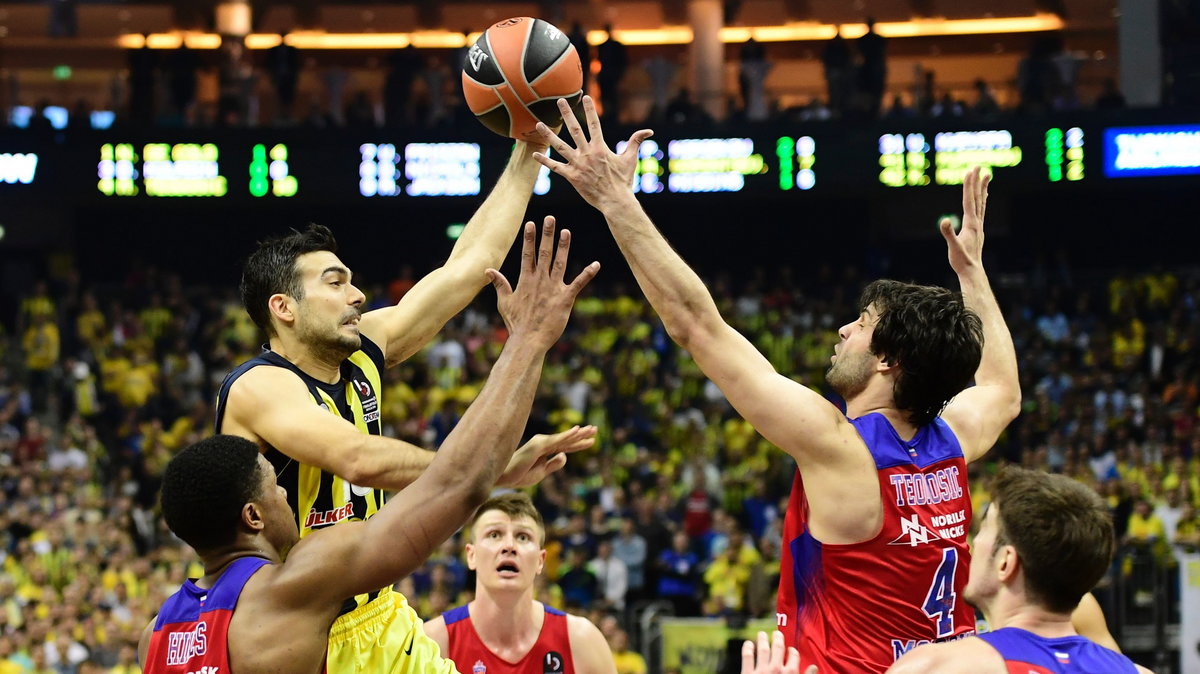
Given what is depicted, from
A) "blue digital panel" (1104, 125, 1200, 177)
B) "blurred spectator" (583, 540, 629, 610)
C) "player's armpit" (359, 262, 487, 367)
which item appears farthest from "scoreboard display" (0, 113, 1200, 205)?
"player's armpit" (359, 262, 487, 367)

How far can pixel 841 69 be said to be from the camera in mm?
20344

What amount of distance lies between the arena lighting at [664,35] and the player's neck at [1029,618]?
815 inches

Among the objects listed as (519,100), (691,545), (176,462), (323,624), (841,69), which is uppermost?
(841,69)

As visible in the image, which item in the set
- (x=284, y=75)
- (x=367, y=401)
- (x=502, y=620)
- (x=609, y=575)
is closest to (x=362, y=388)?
(x=367, y=401)

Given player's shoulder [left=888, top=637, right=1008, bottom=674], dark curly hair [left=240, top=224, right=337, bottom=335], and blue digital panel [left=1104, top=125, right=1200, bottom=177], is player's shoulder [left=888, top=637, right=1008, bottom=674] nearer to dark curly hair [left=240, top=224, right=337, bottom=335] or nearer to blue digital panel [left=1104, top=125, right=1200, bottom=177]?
dark curly hair [left=240, top=224, right=337, bottom=335]

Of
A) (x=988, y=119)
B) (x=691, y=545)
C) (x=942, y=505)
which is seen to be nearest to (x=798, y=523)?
(x=942, y=505)

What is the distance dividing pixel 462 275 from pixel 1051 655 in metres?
2.83

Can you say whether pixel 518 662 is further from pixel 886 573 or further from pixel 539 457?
pixel 886 573

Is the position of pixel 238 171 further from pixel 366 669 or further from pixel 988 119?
pixel 366 669

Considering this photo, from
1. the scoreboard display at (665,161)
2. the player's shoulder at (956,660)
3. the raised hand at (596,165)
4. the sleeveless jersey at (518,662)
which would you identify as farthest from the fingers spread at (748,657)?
the scoreboard display at (665,161)

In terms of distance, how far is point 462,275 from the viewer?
5.52m

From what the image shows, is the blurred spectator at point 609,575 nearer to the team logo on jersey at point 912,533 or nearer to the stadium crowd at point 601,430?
the stadium crowd at point 601,430

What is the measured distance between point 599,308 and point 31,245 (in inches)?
390

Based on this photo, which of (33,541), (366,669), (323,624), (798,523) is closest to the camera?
(323,624)
